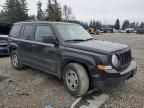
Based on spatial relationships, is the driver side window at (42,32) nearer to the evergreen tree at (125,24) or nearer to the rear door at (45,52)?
the rear door at (45,52)

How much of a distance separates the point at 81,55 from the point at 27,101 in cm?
165

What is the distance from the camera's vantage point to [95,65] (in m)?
3.98

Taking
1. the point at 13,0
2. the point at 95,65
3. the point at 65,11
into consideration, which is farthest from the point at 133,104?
the point at 65,11

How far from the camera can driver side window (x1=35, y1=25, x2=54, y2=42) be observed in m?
5.11

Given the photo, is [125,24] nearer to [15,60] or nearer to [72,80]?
[15,60]

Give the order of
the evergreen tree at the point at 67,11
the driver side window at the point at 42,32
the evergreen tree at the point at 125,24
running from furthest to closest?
1. the evergreen tree at the point at 125,24
2. the evergreen tree at the point at 67,11
3. the driver side window at the point at 42,32

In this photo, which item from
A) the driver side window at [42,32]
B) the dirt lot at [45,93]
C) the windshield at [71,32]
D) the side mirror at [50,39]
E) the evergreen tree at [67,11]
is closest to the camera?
the dirt lot at [45,93]

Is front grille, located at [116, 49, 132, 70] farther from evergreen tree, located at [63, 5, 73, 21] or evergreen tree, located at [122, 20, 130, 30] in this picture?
evergreen tree, located at [122, 20, 130, 30]

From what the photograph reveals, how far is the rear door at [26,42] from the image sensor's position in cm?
583

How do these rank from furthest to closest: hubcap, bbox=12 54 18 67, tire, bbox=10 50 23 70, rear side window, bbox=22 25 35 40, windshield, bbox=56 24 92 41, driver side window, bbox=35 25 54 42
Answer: hubcap, bbox=12 54 18 67 < tire, bbox=10 50 23 70 < rear side window, bbox=22 25 35 40 < driver side window, bbox=35 25 54 42 < windshield, bbox=56 24 92 41

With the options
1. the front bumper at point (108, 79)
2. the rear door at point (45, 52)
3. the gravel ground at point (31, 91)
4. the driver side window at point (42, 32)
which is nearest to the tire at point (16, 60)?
the gravel ground at point (31, 91)

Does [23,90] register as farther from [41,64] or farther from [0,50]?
[0,50]

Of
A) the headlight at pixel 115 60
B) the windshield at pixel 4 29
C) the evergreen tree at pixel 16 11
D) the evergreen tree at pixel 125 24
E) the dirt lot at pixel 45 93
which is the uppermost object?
the evergreen tree at pixel 16 11

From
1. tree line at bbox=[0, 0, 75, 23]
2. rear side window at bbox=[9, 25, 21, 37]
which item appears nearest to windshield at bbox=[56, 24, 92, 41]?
rear side window at bbox=[9, 25, 21, 37]
